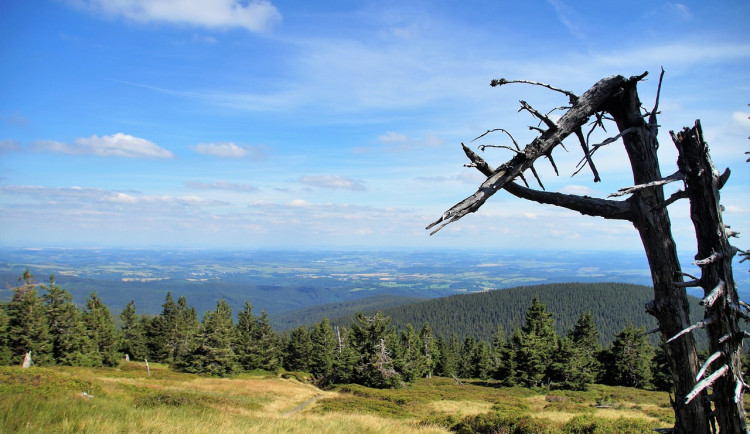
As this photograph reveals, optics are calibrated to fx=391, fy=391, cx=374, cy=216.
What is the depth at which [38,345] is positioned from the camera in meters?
42.2

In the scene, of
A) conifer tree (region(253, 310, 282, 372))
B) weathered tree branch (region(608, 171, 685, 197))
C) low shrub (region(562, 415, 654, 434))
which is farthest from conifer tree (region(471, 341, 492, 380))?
weathered tree branch (region(608, 171, 685, 197))

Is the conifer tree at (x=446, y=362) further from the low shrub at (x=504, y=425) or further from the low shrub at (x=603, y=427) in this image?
the low shrub at (x=603, y=427)

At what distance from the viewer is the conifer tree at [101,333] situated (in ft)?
172

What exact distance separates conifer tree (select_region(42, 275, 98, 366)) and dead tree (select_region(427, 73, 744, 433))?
5497 centimetres

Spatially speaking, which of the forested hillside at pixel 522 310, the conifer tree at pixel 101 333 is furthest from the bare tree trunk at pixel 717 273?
the forested hillside at pixel 522 310

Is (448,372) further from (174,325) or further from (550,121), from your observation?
(550,121)

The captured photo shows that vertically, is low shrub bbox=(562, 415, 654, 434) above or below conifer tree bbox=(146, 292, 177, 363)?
above

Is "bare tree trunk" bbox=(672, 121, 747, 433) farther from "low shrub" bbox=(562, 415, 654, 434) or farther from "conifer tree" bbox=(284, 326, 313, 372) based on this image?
"conifer tree" bbox=(284, 326, 313, 372)

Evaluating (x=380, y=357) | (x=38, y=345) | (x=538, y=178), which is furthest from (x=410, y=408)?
(x=38, y=345)

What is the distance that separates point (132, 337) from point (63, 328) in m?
22.3

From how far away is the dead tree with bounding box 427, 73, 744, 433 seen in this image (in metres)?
4.46

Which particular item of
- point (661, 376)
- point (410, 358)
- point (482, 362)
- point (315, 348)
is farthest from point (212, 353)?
point (661, 376)

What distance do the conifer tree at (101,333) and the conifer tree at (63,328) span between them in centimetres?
481

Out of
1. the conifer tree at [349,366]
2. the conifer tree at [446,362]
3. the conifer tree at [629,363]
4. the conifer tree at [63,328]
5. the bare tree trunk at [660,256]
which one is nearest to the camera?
the bare tree trunk at [660,256]
